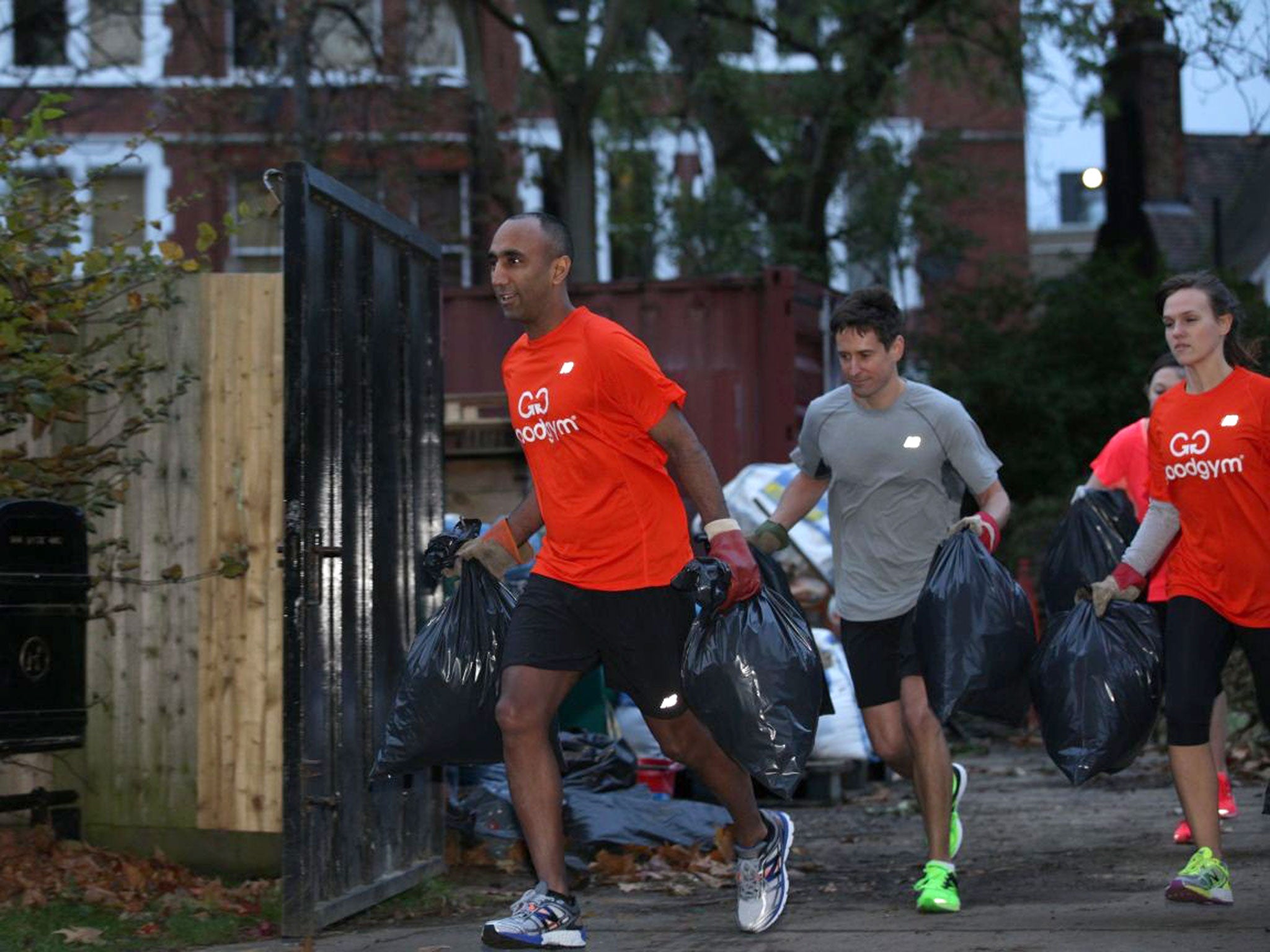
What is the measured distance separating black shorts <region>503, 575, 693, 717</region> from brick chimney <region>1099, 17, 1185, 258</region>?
88.5ft

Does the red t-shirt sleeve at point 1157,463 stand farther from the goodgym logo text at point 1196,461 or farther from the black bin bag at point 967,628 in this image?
the black bin bag at point 967,628

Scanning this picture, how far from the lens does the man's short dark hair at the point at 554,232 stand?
5.60m

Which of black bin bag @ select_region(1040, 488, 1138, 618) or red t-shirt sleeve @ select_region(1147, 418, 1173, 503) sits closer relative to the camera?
red t-shirt sleeve @ select_region(1147, 418, 1173, 503)

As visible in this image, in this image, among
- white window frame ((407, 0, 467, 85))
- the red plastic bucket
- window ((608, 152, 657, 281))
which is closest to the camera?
the red plastic bucket

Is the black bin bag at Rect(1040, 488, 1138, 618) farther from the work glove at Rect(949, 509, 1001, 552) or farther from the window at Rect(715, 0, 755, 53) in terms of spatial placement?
the window at Rect(715, 0, 755, 53)

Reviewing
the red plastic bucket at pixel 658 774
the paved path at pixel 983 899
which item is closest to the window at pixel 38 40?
the red plastic bucket at pixel 658 774

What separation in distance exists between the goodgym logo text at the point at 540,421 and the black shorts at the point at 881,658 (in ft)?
4.64

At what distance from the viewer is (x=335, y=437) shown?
6.05 metres

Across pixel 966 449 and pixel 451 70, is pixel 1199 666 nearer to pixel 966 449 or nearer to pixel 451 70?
pixel 966 449

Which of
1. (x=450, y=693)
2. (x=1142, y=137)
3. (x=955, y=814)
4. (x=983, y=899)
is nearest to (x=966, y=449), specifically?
(x=955, y=814)

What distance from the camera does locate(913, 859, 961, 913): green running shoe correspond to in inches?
230

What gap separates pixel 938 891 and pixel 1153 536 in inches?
52.3

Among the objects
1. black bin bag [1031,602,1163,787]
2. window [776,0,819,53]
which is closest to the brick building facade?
window [776,0,819,53]

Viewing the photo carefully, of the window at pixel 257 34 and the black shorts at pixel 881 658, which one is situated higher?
the window at pixel 257 34
